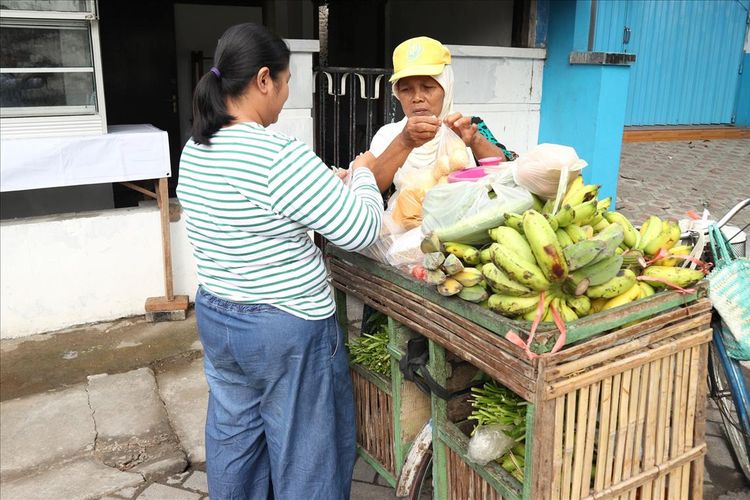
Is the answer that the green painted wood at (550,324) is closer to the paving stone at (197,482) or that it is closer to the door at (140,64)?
the paving stone at (197,482)

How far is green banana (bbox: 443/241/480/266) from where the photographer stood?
71.7 inches

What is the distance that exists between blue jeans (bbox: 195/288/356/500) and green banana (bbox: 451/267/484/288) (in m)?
0.50

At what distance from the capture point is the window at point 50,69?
3.88 meters

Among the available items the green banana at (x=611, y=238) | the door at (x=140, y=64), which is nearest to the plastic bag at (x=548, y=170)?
the green banana at (x=611, y=238)

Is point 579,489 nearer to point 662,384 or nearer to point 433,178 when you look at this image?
point 662,384

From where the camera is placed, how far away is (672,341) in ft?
6.09

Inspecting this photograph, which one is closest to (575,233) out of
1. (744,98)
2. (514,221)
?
(514,221)

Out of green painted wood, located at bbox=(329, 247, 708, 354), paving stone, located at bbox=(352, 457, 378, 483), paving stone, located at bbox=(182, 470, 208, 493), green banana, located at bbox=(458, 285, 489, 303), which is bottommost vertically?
paving stone, located at bbox=(182, 470, 208, 493)

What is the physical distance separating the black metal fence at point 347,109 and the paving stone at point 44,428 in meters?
2.47

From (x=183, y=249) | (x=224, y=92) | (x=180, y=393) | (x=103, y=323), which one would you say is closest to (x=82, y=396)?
(x=180, y=393)

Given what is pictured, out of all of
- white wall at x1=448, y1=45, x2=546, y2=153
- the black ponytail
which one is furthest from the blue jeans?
white wall at x1=448, y1=45, x2=546, y2=153

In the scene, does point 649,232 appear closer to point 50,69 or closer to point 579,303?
point 579,303

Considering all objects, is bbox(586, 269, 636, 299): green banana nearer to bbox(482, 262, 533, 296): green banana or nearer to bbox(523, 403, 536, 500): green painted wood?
bbox(482, 262, 533, 296): green banana

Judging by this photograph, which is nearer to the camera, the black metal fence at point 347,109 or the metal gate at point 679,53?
the black metal fence at point 347,109
